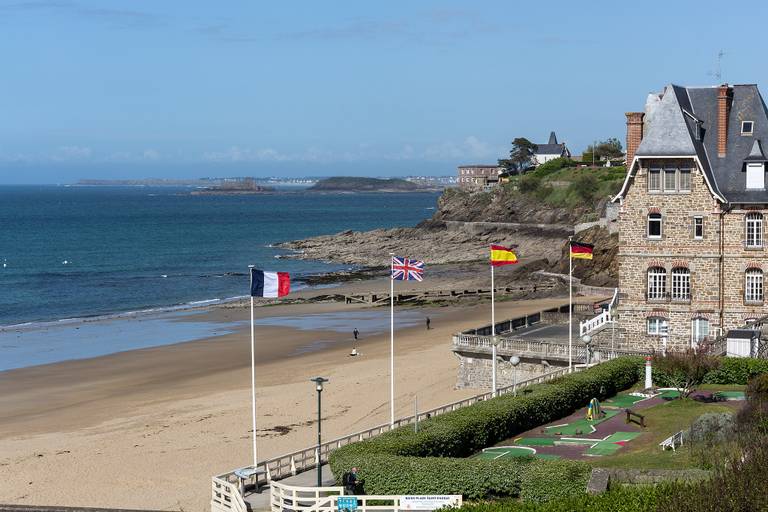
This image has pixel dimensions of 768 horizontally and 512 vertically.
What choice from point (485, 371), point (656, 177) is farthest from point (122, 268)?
point (656, 177)

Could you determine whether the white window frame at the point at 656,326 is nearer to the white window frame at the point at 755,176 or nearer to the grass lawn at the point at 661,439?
the white window frame at the point at 755,176

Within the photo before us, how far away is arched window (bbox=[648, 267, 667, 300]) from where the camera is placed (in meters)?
50.7

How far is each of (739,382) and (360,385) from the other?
1961 centimetres

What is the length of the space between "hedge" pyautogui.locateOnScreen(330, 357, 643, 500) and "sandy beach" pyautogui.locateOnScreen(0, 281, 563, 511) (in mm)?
7180

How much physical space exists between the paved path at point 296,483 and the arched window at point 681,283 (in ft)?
73.2

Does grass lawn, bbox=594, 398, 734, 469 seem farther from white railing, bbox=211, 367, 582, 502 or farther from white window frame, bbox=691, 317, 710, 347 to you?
white window frame, bbox=691, 317, 710, 347

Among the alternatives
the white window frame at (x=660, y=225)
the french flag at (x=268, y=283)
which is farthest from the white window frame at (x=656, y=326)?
the french flag at (x=268, y=283)

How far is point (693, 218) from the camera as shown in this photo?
49.6 meters

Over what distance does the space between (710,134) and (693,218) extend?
416cm

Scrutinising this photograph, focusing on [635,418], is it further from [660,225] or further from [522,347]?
[660,225]

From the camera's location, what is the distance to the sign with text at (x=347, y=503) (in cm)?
2736

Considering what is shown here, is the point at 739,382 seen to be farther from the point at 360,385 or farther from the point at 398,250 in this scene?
the point at 398,250

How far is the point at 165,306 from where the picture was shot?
97625 mm

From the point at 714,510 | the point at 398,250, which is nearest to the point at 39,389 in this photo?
the point at 714,510
